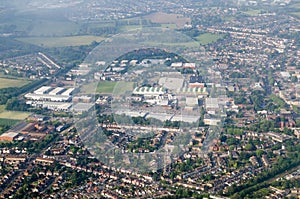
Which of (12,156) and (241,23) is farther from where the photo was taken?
(241,23)

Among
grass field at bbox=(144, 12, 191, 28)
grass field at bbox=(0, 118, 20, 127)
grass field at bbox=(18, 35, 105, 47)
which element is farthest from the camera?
grass field at bbox=(144, 12, 191, 28)

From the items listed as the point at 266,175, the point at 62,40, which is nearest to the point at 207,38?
the point at 62,40

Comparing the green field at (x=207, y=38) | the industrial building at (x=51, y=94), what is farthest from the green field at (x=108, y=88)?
the green field at (x=207, y=38)

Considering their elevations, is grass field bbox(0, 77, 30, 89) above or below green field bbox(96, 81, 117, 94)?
below

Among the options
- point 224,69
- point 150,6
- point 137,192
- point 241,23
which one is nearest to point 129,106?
point 137,192

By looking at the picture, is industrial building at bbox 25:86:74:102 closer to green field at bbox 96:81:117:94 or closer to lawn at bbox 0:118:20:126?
green field at bbox 96:81:117:94

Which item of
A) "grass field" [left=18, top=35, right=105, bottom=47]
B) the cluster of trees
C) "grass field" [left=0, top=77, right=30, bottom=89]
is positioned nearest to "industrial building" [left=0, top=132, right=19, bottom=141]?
"grass field" [left=0, top=77, right=30, bottom=89]

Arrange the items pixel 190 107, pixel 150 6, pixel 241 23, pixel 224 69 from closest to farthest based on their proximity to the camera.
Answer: pixel 190 107 < pixel 224 69 < pixel 241 23 < pixel 150 6

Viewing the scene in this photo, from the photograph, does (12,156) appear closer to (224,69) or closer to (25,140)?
(25,140)
